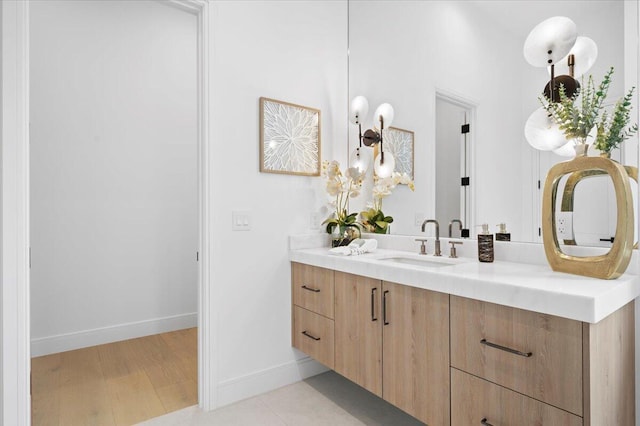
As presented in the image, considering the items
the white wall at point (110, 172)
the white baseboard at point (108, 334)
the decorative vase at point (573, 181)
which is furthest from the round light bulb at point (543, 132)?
the white baseboard at point (108, 334)

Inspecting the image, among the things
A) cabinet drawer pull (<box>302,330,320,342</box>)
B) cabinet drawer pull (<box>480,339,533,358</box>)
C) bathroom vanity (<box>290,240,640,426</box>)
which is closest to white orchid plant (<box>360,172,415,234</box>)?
bathroom vanity (<box>290,240,640,426</box>)

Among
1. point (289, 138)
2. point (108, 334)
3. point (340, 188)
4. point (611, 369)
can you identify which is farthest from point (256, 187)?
point (108, 334)

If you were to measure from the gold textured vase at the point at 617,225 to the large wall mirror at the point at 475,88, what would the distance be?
0.43 feet

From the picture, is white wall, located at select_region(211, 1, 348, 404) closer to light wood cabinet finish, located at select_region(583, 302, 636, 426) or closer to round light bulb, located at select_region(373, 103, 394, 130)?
round light bulb, located at select_region(373, 103, 394, 130)

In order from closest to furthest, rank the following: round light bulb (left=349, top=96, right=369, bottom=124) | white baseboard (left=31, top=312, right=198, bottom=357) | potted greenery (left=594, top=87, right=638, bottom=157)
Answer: potted greenery (left=594, top=87, right=638, bottom=157), round light bulb (left=349, top=96, right=369, bottom=124), white baseboard (left=31, top=312, right=198, bottom=357)

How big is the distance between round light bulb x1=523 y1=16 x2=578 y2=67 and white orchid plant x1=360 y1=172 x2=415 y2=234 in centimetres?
91

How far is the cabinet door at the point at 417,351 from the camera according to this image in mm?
1413

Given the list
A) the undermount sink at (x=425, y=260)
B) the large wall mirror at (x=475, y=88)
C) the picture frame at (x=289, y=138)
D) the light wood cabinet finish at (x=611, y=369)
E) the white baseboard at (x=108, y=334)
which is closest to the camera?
the light wood cabinet finish at (x=611, y=369)

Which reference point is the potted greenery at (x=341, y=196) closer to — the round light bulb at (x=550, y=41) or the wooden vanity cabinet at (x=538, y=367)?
the wooden vanity cabinet at (x=538, y=367)

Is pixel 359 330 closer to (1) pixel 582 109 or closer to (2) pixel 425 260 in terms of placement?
(2) pixel 425 260

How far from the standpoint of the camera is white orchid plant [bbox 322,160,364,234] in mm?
2377

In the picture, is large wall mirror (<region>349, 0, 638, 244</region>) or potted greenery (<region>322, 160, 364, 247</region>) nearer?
large wall mirror (<region>349, 0, 638, 244</region>)

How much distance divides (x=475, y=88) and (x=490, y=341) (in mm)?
1275

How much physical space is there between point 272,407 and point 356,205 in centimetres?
141
